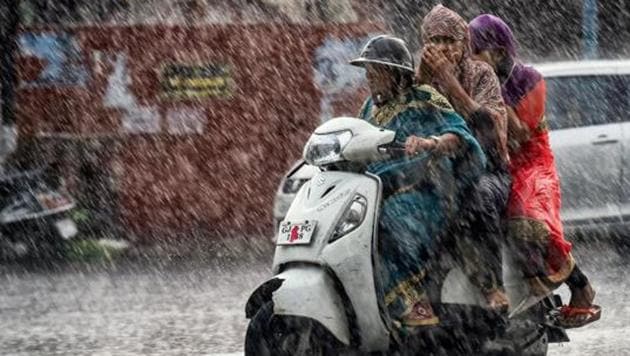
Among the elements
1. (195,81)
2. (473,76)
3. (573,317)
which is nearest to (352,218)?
(473,76)

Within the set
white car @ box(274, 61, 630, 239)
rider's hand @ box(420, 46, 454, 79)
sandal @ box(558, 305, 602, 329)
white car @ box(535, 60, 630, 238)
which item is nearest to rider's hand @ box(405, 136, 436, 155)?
rider's hand @ box(420, 46, 454, 79)

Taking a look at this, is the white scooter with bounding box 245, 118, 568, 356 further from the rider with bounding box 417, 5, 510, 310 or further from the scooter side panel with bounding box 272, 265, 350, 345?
the rider with bounding box 417, 5, 510, 310

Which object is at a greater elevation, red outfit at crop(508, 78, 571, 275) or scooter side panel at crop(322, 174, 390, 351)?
scooter side panel at crop(322, 174, 390, 351)

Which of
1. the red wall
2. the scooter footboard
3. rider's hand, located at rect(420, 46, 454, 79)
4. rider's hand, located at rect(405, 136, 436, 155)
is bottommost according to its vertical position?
the red wall

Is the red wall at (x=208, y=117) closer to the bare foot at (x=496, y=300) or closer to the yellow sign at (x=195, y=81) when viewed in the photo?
the yellow sign at (x=195, y=81)

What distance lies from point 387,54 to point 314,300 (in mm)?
1034

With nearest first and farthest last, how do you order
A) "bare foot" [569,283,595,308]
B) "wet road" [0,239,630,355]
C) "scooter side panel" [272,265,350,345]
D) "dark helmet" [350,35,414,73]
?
1. "scooter side panel" [272,265,350,345]
2. "dark helmet" [350,35,414,73]
3. "bare foot" [569,283,595,308]
4. "wet road" [0,239,630,355]

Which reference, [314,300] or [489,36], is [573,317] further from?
[314,300]

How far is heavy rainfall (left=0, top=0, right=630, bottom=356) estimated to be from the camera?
18.9ft

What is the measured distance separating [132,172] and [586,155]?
15.2 ft

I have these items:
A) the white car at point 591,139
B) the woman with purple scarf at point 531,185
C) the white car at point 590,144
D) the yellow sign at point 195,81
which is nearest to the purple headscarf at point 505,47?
the woman with purple scarf at point 531,185

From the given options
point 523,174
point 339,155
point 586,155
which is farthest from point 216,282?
point 339,155

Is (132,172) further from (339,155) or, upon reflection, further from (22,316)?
(339,155)

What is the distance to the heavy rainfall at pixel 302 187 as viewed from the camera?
5750 millimetres
